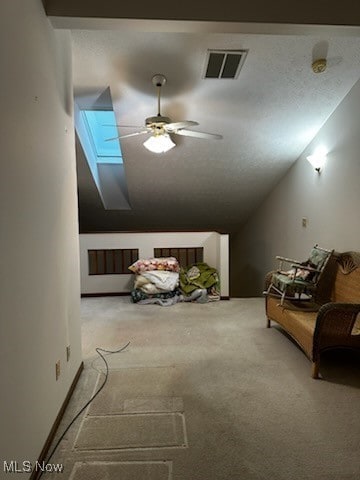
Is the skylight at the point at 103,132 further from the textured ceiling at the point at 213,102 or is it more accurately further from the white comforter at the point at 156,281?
the white comforter at the point at 156,281

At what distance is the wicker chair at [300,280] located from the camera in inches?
130

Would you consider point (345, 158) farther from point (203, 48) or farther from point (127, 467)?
point (127, 467)

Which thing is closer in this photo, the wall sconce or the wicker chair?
the wicker chair

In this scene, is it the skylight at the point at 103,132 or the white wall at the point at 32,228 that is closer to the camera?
the white wall at the point at 32,228

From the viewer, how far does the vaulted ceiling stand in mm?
2887

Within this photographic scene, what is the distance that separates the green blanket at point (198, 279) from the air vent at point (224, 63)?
8.87ft

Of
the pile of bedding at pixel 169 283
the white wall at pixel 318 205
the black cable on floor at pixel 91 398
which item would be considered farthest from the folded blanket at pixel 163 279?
the white wall at pixel 318 205

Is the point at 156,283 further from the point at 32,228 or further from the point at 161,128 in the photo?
the point at 32,228

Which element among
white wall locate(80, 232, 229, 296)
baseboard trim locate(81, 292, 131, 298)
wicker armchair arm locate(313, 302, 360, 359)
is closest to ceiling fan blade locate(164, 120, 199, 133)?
white wall locate(80, 232, 229, 296)

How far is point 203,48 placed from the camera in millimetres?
2941

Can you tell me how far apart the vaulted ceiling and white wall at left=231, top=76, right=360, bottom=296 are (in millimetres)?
215

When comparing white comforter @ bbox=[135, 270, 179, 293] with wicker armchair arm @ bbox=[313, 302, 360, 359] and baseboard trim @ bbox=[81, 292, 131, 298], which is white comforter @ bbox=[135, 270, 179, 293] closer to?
baseboard trim @ bbox=[81, 292, 131, 298]

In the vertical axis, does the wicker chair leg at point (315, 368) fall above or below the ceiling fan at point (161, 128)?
below

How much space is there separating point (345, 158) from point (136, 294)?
320 centimetres
